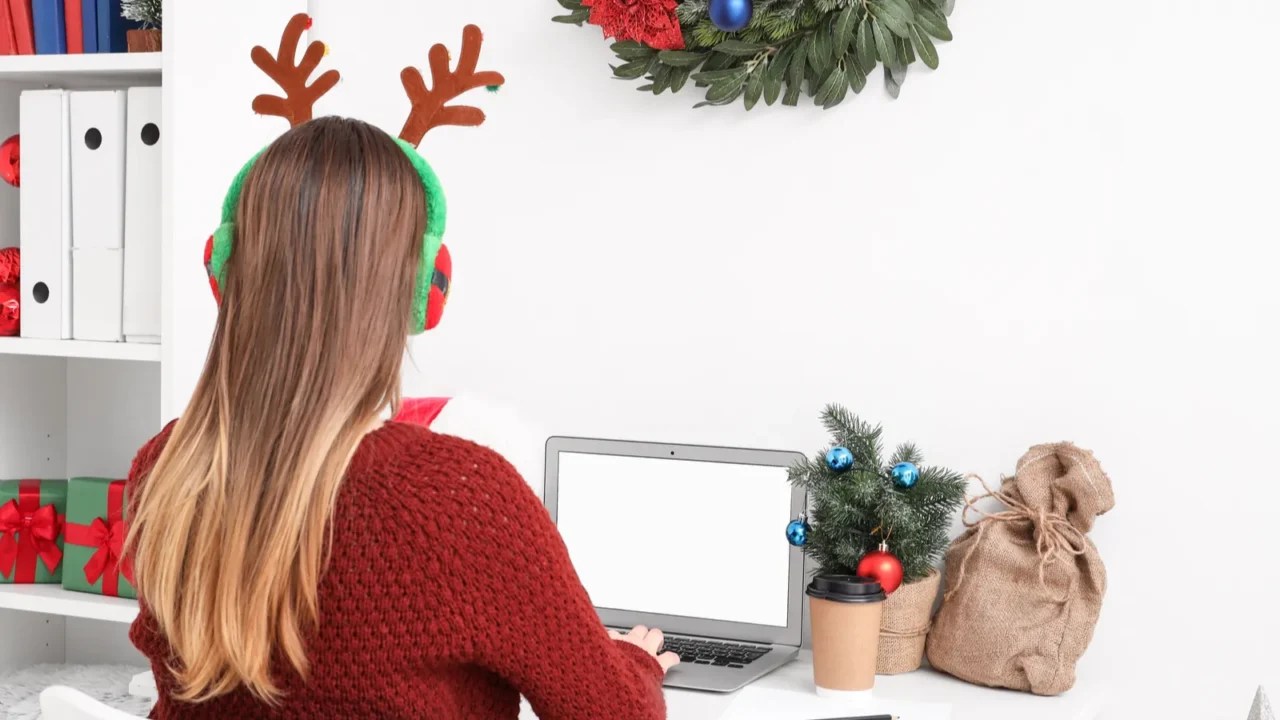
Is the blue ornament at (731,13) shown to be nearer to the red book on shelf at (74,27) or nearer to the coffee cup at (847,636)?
the coffee cup at (847,636)

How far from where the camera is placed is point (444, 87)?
3.97ft

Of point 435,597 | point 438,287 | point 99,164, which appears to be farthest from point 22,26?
point 435,597

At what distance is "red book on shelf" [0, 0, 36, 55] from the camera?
1753 millimetres

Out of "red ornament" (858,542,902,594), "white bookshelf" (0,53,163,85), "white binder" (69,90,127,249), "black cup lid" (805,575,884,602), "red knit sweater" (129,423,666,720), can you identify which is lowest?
"black cup lid" (805,575,884,602)

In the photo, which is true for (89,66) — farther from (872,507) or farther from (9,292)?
(872,507)

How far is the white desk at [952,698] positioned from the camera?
53.7 inches

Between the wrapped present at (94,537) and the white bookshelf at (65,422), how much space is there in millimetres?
68

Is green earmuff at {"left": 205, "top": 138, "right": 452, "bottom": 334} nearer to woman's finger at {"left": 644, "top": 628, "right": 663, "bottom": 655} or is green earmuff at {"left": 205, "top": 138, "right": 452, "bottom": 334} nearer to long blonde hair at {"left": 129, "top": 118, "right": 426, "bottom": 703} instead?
long blonde hair at {"left": 129, "top": 118, "right": 426, "bottom": 703}

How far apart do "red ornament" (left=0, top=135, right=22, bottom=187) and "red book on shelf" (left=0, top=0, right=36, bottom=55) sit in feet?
0.43

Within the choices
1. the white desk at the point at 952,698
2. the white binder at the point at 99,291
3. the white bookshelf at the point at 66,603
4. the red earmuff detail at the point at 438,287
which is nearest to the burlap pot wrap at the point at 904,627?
the white desk at the point at 952,698

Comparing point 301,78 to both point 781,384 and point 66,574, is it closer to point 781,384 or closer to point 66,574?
point 781,384

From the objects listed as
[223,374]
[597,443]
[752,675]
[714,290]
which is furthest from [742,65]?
[223,374]

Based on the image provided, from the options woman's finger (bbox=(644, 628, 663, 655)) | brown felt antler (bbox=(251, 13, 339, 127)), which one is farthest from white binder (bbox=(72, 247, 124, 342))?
woman's finger (bbox=(644, 628, 663, 655))

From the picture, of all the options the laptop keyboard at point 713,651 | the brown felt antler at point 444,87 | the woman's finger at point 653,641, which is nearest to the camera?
the brown felt antler at point 444,87
